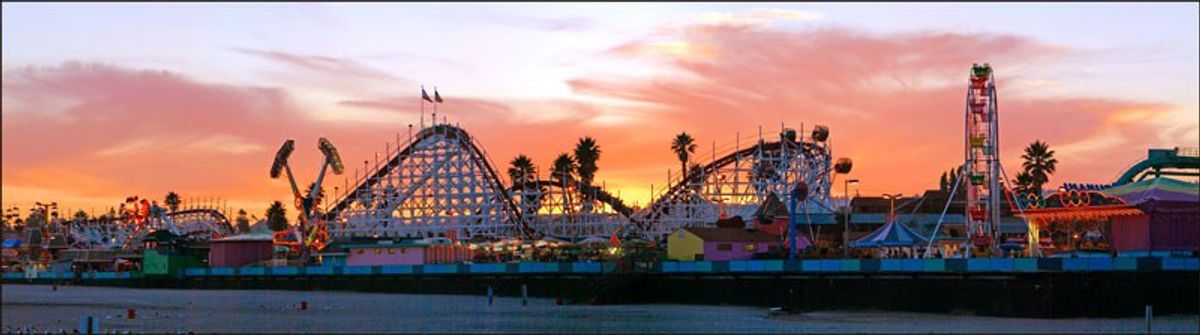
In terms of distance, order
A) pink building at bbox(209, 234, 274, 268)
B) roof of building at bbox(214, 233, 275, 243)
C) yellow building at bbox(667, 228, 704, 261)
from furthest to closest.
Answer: roof of building at bbox(214, 233, 275, 243), pink building at bbox(209, 234, 274, 268), yellow building at bbox(667, 228, 704, 261)

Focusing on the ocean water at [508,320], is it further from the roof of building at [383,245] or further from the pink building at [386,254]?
the roof of building at [383,245]

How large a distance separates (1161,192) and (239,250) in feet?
228

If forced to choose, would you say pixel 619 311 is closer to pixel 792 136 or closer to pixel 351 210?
pixel 792 136

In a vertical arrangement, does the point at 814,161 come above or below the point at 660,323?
above

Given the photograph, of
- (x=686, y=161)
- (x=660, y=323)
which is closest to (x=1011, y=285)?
(x=660, y=323)

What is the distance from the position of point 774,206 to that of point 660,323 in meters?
39.2

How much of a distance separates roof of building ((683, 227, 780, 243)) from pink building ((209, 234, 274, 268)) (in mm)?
45520

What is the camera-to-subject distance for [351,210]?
108 m

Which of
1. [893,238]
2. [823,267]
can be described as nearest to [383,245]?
[893,238]

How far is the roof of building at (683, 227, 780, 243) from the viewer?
7088 centimetres

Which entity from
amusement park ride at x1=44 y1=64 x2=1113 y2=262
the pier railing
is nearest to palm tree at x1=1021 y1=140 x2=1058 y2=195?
amusement park ride at x1=44 y1=64 x2=1113 y2=262

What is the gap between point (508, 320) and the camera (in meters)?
52.5

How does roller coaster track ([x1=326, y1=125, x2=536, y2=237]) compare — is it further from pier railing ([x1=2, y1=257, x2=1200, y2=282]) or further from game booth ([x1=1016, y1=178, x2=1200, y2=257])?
game booth ([x1=1016, y1=178, x2=1200, y2=257])

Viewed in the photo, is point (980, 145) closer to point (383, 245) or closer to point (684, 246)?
point (684, 246)
